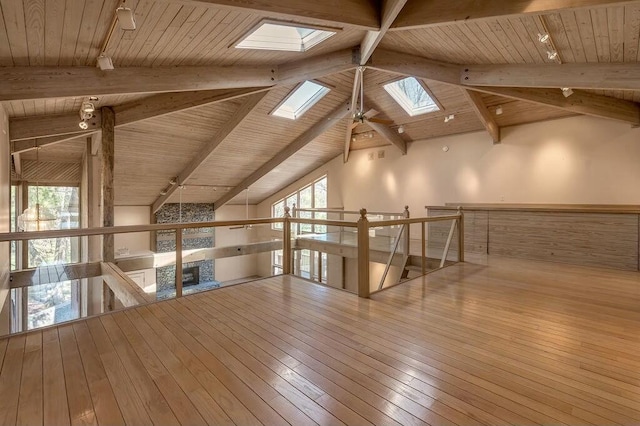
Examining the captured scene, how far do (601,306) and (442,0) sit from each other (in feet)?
12.6

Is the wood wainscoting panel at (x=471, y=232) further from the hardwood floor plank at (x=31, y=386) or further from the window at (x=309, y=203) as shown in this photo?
the hardwood floor plank at (x=31, y=386)

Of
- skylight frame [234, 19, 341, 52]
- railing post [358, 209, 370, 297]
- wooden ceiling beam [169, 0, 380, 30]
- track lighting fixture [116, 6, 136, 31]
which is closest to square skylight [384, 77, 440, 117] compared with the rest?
skylight frame [234, 19, 341, 52]

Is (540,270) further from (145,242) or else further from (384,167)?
(145,242)

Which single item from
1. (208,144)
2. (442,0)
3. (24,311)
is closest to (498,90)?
(442,0)

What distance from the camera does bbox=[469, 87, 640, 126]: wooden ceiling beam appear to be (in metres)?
5.52

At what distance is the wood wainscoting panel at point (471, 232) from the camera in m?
6.74

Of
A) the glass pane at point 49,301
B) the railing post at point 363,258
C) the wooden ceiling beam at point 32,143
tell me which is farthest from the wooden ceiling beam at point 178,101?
the glass pane at point 49,301

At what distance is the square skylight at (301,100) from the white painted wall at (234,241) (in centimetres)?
669

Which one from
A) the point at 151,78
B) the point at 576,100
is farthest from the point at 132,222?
the point at 576,100

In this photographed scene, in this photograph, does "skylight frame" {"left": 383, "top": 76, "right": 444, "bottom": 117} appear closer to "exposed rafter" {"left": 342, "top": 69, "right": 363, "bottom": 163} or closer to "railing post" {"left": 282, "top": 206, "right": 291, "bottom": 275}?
"exposed rafter" {"left": 342, "top": 69, "right": 363, "bottom": 163}

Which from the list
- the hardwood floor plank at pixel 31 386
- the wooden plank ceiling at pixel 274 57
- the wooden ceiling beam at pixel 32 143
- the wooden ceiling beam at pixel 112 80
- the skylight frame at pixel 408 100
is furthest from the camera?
the skylight frame at pixel 408 100

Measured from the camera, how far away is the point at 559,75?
4410 millimetres

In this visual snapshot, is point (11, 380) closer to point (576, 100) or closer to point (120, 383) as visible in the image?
point (120, 383)

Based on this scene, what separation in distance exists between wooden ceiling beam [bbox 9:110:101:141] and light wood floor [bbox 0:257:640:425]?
14.4ft
